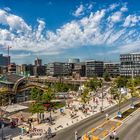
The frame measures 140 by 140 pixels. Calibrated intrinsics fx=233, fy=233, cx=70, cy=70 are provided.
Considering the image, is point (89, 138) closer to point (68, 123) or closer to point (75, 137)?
point (75, 137)

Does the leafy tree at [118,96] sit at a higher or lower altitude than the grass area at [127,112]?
higher

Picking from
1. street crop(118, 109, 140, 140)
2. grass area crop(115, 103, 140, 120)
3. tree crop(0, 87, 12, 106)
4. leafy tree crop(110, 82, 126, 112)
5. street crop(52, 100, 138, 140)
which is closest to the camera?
street crop(118, 109, 140, 140)

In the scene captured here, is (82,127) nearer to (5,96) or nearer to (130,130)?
(130,130)

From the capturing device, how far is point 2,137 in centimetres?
4719

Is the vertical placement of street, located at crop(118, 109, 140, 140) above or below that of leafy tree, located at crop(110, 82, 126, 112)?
below

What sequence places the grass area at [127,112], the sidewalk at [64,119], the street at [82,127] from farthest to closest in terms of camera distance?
the grass area at [127,112], the sidewalk at [64,119], the street at [82,127]

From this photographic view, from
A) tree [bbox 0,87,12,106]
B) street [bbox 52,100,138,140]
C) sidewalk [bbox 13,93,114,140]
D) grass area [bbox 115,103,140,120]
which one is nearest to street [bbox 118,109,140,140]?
grass area [bbox 115,103,140,120]

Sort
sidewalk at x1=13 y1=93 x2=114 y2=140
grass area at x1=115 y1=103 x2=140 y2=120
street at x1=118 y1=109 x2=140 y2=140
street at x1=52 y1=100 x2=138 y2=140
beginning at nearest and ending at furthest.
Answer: street at x1=118 y1=109 x2=140 y2=140, street at x1=52 y1=100 x2=138 y2=140, sidewalk at x1=13 y1=93 x2=114 y2=140, grass area at x1=115 y1=103 x2=140 y2=120

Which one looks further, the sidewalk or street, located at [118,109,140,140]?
the sidewalk

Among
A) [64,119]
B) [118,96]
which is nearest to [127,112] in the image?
[118,96]

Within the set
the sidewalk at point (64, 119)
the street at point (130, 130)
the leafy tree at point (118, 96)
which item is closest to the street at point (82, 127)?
the sidewalk at point (64, 119)

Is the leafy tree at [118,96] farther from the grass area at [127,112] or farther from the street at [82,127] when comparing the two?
the street at [82,127]

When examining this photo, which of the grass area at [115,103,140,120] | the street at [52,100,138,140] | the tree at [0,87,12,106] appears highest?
the tree at [0,87,12,106]

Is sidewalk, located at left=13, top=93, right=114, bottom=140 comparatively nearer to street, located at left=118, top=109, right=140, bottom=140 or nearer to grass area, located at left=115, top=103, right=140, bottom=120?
grass area, located at left=115, top=103, right=140, bottom=120
